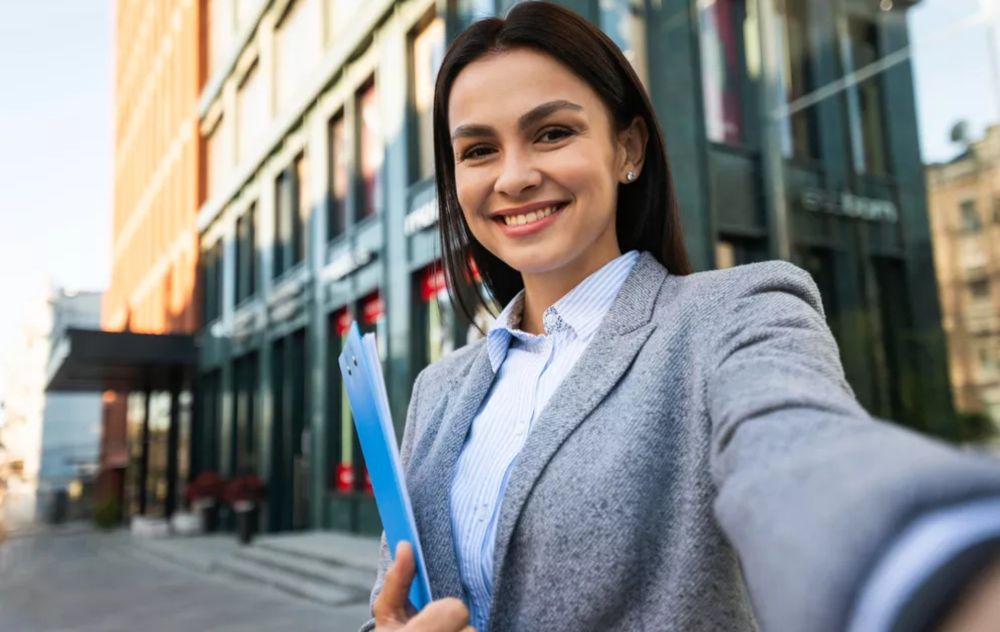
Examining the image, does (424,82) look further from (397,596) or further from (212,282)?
(212,282)

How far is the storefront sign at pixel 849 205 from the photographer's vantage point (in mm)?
7820

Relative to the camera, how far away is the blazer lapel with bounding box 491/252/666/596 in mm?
1087

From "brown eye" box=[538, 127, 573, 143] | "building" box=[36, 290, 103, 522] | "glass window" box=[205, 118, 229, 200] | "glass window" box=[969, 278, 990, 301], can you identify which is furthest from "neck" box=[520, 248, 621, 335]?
"building" box=[36, 290, 103, 522]

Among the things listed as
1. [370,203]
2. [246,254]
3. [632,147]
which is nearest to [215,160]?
[246,254]

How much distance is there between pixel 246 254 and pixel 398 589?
2033 centimetres

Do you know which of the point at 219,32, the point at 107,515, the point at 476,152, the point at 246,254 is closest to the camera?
the point at 476,152

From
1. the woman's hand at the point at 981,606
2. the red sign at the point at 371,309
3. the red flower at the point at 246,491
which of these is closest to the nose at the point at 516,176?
the woman's hand at the point at 981,606

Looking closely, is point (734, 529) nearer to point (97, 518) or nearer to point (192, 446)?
point (192, 446)

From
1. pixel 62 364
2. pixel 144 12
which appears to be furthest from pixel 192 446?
pixel 144 12

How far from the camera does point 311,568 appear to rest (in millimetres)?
10273

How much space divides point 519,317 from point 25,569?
15954 millimetres

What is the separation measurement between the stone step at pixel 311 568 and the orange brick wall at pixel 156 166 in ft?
44.3

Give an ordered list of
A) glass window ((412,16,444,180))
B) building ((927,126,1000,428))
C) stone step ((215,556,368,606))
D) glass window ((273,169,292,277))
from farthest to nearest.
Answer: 1. glass window ((273,169,292,277))
2. glass window ((412,16,444,180))
3. stone step ((215,556,368,606))
4. building ((927,126,1000,428))

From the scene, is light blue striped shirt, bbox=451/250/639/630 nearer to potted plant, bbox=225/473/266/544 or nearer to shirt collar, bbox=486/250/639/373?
shirt collar, bbox=486/250/639/373
